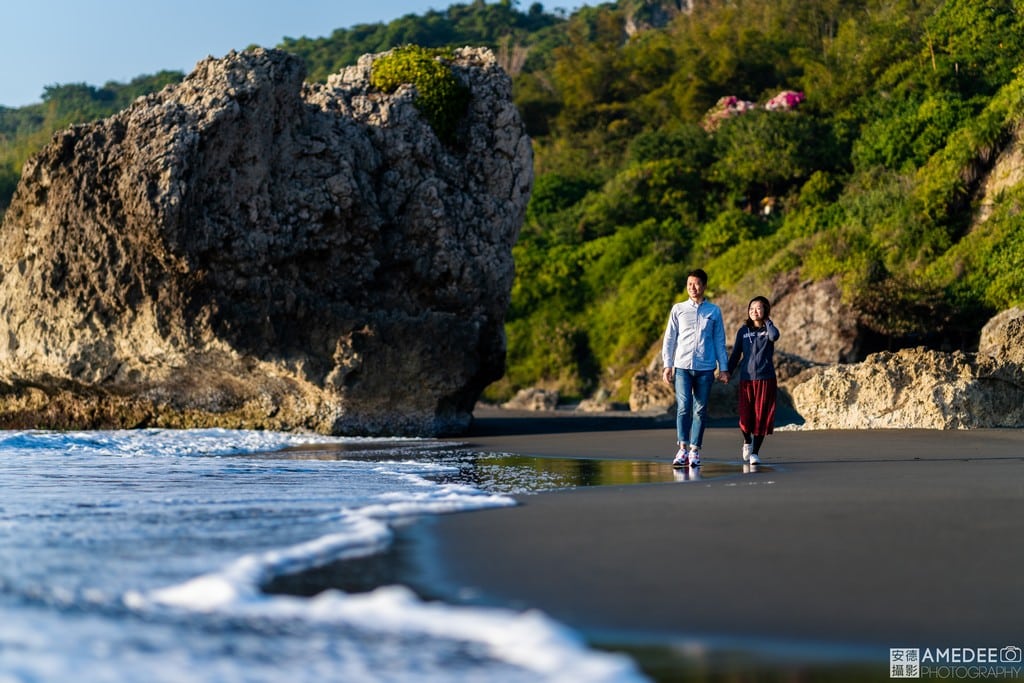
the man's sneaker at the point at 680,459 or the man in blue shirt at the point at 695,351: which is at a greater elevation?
the man in blue shirt at the point at 695,351

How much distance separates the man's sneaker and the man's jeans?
0.16 metres

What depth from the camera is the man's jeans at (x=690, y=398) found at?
332 inches

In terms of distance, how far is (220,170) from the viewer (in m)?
12.2

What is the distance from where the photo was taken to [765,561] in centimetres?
385

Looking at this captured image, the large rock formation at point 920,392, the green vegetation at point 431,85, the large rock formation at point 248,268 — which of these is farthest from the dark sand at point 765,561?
the green vegetation at point 431,85

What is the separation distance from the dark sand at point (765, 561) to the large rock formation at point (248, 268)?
22.3ft

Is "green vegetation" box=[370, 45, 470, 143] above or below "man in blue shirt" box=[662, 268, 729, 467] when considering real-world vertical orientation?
above

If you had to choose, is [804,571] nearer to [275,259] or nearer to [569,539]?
[569,539]

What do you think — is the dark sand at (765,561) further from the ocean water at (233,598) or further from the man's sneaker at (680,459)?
the man's sneaker at (680,459)

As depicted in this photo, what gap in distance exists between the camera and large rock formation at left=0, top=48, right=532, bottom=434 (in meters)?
12.1

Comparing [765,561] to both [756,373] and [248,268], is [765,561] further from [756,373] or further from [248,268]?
[248,268]

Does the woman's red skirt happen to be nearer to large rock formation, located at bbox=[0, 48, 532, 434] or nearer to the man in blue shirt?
the man in blue shirt

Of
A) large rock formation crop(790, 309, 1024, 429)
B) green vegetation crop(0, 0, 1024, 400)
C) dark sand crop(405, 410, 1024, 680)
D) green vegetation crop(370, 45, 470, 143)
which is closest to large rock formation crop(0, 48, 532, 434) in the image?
green vegetation crop(370, 45, 470, 143)

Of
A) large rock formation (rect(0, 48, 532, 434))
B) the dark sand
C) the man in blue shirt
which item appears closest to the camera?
the dark sand
